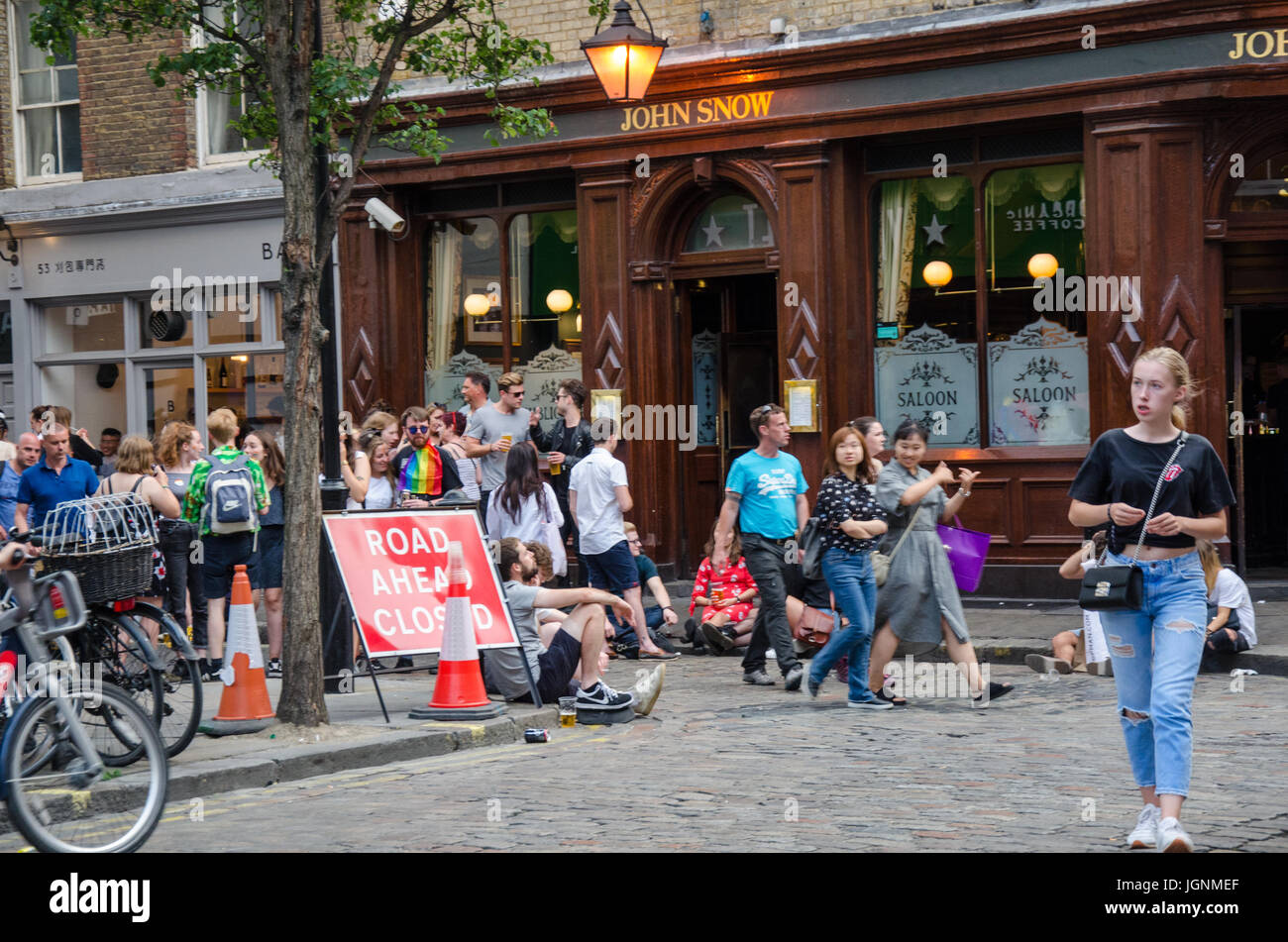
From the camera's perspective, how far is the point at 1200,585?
6293 mm

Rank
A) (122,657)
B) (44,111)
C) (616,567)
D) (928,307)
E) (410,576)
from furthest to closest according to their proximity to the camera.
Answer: (44,111) < (928,307) < (616,567) < (410,576) < (122,657)

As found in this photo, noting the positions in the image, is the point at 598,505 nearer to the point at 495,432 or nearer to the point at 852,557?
the point at 495,432

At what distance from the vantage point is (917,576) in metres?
10.4

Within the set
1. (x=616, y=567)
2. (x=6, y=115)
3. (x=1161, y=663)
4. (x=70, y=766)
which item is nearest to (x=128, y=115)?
(x=6, y=115)

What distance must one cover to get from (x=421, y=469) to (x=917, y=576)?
5194mm

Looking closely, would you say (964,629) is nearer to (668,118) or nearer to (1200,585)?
(1200,585)

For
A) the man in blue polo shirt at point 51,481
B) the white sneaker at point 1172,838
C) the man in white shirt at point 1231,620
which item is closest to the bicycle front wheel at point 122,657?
the man in blue polo shirt at point 51,481

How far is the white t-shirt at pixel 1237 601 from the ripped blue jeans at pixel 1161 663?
5.58 meters

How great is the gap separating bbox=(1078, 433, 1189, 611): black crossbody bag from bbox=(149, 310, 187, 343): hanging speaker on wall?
16.2 m

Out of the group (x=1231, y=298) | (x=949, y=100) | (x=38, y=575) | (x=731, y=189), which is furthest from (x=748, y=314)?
(x=38, y=575)

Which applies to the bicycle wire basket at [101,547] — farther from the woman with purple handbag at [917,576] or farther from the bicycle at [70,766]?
the woman with purple handbag at [917,576]

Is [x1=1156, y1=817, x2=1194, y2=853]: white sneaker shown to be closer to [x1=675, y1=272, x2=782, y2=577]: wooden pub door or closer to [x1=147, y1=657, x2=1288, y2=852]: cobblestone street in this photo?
[x1=147, y1=657, x2=1288, y2=852]: cobblestone street

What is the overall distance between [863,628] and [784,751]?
1.72 meters

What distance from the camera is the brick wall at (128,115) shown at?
2019cm
